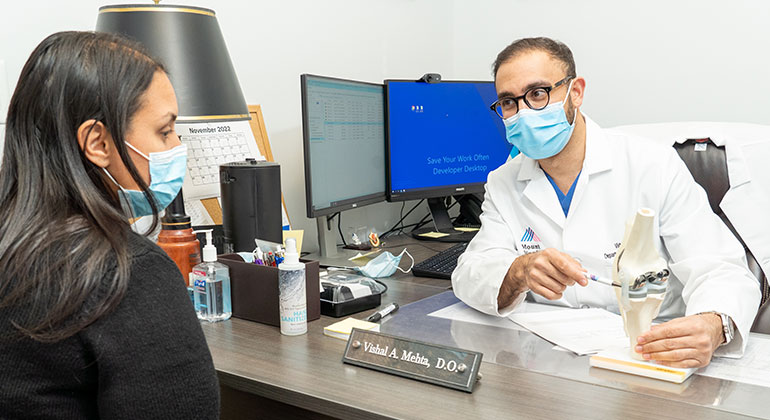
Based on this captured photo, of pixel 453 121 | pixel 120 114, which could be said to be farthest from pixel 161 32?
pixel 453 121

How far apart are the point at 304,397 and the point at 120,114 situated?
0.45 metres

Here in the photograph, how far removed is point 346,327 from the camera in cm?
121

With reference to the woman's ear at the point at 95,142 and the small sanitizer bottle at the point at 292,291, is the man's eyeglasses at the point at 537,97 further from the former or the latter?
the woman's ear at the point at 95,142

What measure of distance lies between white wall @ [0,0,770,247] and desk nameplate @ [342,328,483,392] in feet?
3.42

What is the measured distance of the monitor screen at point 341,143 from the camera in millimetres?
1709

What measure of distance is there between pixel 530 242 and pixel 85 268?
1.04 metres

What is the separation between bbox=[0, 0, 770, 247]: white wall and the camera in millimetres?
1974

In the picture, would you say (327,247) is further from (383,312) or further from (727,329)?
(727,329)

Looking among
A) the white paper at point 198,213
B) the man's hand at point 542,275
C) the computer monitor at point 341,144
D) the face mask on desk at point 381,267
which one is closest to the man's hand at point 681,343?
the man's hand at point 542,275

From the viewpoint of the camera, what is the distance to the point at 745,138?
1523 millimetres

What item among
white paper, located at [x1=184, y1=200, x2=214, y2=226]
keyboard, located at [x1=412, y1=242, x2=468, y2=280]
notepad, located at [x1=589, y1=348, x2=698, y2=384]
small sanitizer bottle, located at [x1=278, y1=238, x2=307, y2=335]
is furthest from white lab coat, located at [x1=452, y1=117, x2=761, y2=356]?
white paper, located at [x1=184, y1=200, x2=214, y2=226]

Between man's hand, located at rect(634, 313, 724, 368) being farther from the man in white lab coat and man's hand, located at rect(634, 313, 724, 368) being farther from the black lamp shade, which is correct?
the black lamp shade

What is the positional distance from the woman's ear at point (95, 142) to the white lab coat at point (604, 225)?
2.48 ft

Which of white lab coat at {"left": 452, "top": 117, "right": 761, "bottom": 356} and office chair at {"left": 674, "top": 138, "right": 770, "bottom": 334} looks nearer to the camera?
white lab coat at {"left": 452, "top": 117, "right": 761, "bottom": 356}
